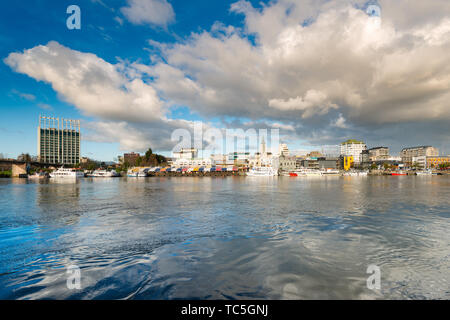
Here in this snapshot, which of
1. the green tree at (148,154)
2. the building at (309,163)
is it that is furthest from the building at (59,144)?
the building at (309,163)

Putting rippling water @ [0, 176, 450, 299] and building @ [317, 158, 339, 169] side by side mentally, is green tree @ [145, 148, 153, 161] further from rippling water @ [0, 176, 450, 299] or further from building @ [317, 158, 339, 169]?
rippling water @ [0, 176, 450, 299]

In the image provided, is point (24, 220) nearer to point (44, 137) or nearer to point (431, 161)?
point (44, 137)

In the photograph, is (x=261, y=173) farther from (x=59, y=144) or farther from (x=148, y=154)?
(x=59, y=144)

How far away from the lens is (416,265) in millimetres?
7391

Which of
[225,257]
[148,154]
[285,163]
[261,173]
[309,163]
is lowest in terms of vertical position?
[225,257]

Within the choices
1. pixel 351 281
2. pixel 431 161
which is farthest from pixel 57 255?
pixel 431 161

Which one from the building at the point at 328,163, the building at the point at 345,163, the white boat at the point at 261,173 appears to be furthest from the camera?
the building at the point at 345,163

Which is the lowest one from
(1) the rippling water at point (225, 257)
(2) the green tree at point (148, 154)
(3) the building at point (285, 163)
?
(1) the rippling water at point (225, 257)

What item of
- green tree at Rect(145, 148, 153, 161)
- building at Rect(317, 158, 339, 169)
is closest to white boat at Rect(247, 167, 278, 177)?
green tree at Rect(145, 148, 153, 161)

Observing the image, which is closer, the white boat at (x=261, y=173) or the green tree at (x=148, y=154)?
the white boat at (x=261, y=173)

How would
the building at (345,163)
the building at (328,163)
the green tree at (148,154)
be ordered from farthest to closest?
the building at (345,163) < the building at (328,163) < the green tree at (148,154)

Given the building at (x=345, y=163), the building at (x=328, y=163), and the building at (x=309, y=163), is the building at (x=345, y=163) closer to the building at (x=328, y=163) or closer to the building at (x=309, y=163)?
the building at (x=328, y=163)

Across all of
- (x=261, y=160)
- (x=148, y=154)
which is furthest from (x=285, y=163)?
(x=148, y=154)
